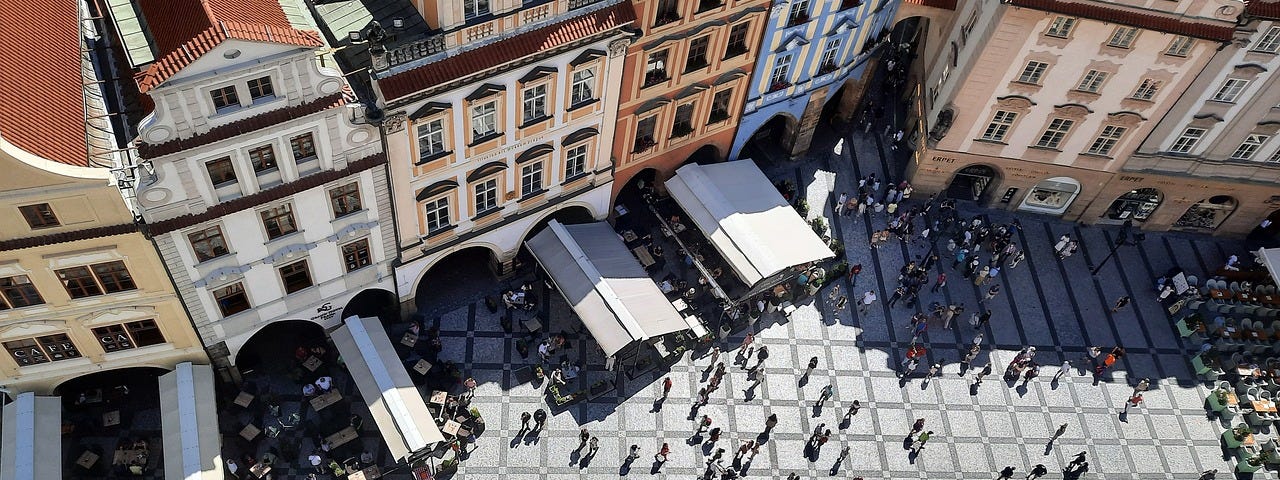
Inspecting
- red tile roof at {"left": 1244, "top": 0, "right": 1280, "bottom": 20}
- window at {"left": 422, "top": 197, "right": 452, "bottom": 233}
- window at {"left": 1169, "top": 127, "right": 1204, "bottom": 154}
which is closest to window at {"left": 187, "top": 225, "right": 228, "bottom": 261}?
window at {"left": 422, "top": 197, "right": 452, "bottom": 233}

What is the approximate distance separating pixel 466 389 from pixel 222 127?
20.1 m

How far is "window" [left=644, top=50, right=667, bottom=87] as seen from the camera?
49750 mm

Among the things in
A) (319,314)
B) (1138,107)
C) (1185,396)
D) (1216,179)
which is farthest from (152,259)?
(1216,179)

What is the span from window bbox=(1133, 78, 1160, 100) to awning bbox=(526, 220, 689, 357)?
26824mm

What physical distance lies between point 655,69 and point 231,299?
22.1 meters

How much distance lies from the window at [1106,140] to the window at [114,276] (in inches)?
1929

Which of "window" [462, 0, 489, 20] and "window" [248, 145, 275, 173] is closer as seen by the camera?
"window" [248, 145, 275, 173]

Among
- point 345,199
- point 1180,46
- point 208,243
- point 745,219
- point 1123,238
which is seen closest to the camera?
point 208,243

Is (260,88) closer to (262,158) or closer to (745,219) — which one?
(262,158)

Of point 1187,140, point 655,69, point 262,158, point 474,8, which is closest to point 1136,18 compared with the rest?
point 1187,140

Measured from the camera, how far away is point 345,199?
44.2 metres

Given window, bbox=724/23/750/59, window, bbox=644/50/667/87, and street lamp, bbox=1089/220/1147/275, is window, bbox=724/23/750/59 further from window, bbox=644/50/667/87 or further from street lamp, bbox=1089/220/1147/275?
street lamp, bbox=1089/220/1147/275

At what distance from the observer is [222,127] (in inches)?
1459

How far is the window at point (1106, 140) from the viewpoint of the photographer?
5732 cm
